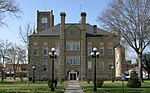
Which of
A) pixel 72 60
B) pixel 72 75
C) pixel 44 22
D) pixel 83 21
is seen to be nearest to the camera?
pixel 72 60

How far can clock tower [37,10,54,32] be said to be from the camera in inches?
3386

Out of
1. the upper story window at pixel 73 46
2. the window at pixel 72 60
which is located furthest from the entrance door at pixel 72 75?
the upper story window at pixel 73 46

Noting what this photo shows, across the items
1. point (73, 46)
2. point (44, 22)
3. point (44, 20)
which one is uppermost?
point (44, 20)

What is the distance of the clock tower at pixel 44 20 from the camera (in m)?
86.0

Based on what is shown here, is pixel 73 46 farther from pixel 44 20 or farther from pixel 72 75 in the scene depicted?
pixel 44 20

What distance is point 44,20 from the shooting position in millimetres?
86812

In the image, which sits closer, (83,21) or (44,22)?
(83,21)

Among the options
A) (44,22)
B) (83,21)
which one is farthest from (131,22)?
(44,22)

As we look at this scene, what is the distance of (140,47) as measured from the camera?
151ft

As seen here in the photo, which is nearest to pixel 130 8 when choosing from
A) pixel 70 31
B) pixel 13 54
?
pixel 70 31

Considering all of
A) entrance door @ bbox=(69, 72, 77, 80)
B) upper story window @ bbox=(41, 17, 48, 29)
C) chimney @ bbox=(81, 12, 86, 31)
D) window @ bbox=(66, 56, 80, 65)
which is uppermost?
upper story window @ bbox=(41, 17, 48, 29)

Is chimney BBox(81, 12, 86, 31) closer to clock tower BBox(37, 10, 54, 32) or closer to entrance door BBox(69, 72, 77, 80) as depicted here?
entrance door BBox(69, 72, 77, 80)

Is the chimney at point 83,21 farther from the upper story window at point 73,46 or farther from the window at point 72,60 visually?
the window at point 72,60

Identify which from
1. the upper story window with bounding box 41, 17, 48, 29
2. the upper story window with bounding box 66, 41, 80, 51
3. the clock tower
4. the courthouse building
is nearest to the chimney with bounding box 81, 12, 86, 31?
the courthouse building
